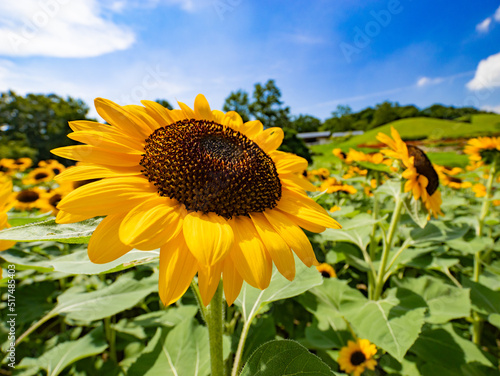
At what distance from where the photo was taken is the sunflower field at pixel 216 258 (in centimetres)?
73

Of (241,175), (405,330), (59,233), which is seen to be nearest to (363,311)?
(405,330)

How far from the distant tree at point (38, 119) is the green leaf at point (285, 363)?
73.6 ft

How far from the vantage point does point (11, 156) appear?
11461 mm

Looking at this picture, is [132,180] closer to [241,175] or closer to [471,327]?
[241,175]

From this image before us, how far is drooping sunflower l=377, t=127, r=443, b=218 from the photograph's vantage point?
78.8 inches

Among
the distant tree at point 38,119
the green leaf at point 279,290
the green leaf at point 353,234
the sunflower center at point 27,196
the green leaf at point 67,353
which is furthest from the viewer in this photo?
the distant tree at point 38,119

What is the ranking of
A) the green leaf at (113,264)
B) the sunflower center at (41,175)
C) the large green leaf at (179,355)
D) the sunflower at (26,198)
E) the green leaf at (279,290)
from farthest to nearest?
the sunflower center at (41,175) → the sunflower at (26,198) → the large green leaf at (179,355) → the green leaf at (279,290) → the green leaf at (113,264)

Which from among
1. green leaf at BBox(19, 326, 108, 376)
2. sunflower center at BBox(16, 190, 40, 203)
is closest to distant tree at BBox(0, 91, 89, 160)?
sunflower center at BBox(16, 190, 40, 203)

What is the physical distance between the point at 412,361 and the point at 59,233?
2.34m

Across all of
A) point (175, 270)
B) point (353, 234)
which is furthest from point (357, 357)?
point (175, 270)

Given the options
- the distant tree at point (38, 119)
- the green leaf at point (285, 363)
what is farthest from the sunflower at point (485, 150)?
the distant tree at point (38, 119)

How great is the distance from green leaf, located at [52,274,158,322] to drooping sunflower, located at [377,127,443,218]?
190 centimetres

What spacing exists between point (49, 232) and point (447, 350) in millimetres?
2473

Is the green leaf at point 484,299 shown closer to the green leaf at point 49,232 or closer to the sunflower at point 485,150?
the sunflower at point 485,150
